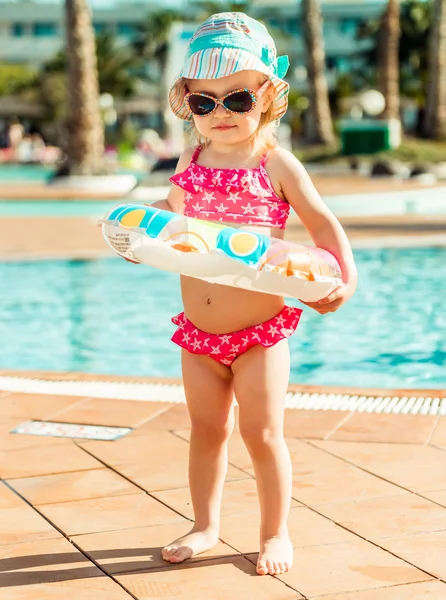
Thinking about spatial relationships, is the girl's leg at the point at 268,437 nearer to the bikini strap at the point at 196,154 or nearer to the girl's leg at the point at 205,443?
the girl's leg at the point at 205,443

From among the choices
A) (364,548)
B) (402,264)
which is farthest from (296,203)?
(402,264)

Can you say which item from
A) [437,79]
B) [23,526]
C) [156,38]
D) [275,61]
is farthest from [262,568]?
[156,38]

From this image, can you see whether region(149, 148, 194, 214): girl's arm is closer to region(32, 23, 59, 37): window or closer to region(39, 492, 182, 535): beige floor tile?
region(39, 492, 182, 535): beige floor tile

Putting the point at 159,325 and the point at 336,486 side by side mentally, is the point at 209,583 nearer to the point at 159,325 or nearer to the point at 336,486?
the point at 336,486

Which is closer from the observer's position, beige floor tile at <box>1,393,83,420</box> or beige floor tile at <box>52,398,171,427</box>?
beige floor tile at <box>52,398,171,427</box>

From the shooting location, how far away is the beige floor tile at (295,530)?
360 centimetres

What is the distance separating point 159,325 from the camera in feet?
30.6

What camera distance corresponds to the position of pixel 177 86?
11.4ft

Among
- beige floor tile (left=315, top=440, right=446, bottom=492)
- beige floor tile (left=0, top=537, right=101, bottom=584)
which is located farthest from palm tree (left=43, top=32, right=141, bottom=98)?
beige floor tile (left=0, top=537, right=101, bottom=584)

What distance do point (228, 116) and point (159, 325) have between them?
19.9 ft

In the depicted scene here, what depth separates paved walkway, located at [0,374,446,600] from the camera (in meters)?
3.26

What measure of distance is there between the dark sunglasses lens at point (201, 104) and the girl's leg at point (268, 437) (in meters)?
0.79

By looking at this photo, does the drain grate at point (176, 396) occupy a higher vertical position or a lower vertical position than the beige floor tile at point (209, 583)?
lower

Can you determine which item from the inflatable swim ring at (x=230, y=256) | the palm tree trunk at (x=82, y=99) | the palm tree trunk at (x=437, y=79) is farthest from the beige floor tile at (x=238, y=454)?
the palm tree trunk at (x=437, y=79)
